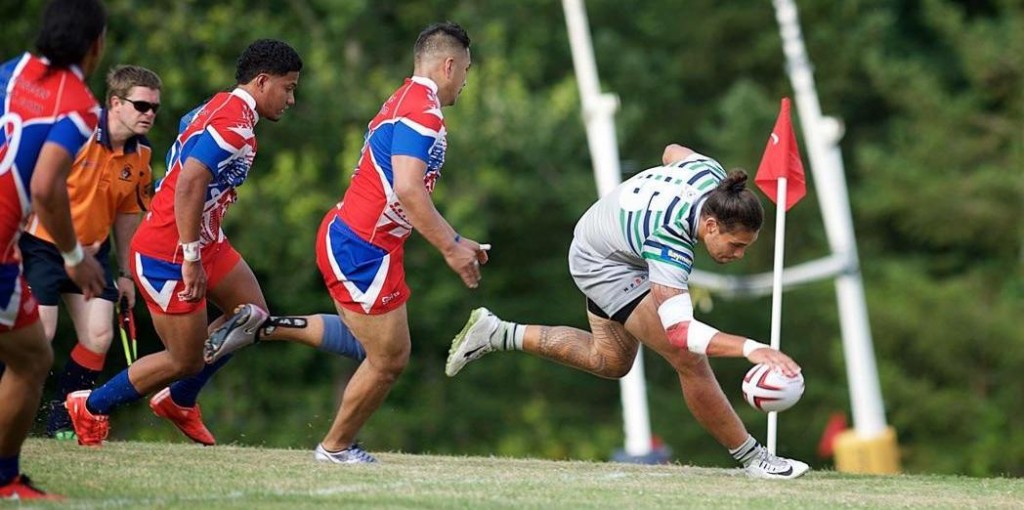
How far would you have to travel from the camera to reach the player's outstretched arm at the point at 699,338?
8.19 metres

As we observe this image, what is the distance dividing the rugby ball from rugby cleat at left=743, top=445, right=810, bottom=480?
1012 millimetres

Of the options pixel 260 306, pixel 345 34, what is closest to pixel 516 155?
pixel 345 34

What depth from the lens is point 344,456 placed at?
381 inches

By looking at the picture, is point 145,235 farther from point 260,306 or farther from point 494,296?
point 494,296

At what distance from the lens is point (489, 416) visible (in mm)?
30391

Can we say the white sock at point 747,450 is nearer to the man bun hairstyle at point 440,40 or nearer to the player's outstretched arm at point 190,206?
the man bun hairstyle at point 440,40

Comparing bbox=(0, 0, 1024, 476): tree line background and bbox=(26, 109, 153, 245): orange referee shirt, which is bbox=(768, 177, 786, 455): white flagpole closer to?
bbox=(26, 109, 153, 245): orange referee shirt

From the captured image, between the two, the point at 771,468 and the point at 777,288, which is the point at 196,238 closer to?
the point at 771,468

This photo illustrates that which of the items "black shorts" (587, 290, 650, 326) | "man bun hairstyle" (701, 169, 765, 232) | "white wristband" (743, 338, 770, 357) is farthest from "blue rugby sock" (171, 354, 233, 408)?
"white wristband" (743, 338, 770, 357)

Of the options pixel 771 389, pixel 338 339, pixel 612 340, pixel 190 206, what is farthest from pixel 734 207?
pixel 190 206

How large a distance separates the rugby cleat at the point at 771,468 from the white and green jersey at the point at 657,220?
47.6 inches

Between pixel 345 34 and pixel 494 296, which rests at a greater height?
pixel 345 34

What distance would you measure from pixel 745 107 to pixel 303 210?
925 cm

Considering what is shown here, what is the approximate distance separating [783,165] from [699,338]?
2961 mm
